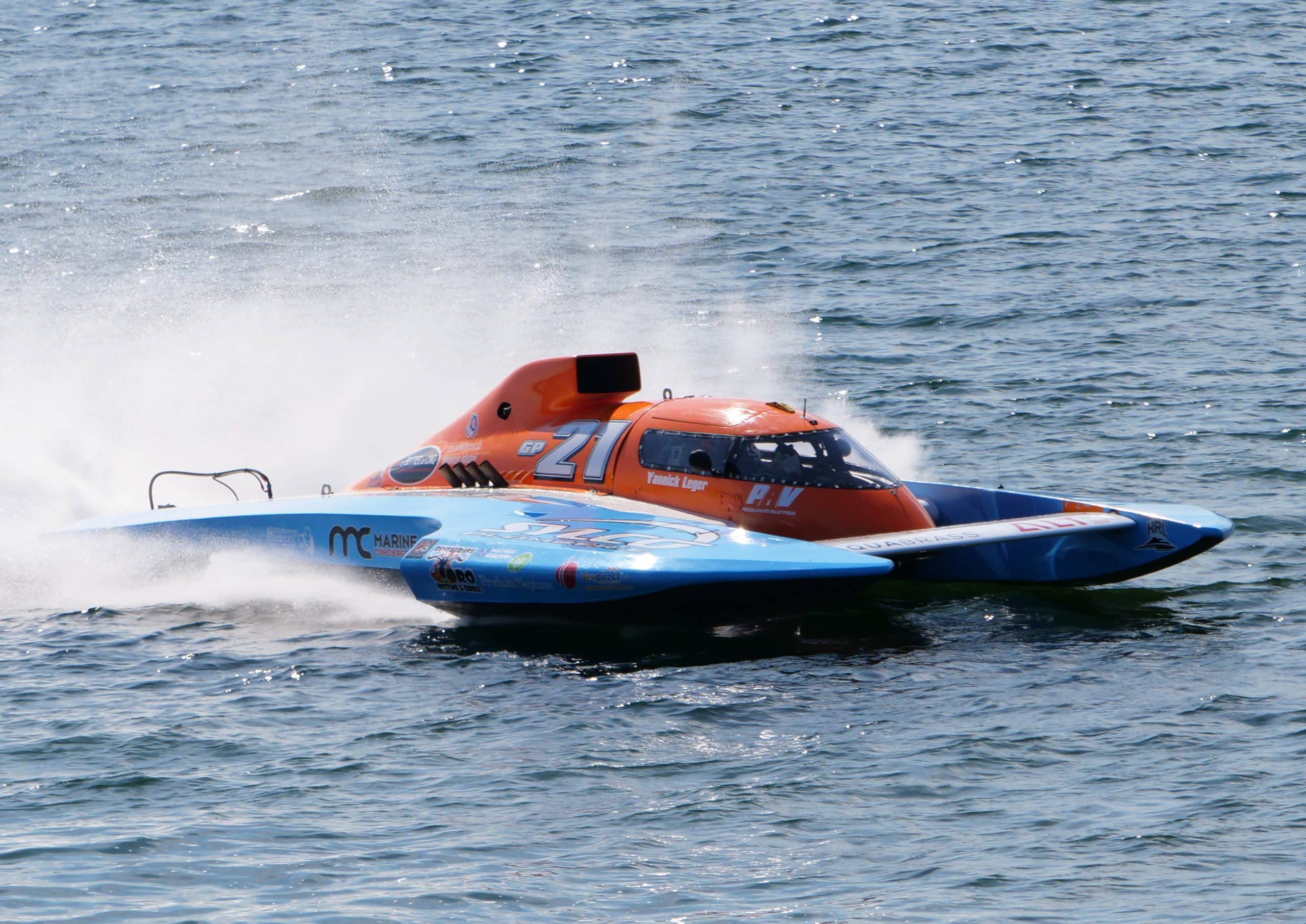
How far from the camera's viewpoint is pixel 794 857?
767 cm

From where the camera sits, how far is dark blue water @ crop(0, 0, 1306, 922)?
7852mm

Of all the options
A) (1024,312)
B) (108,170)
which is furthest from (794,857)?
(108,170)

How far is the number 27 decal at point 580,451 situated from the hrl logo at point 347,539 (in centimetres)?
147

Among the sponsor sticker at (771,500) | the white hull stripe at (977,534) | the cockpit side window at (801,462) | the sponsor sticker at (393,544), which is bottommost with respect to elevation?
the white hull stripe at (977,534)

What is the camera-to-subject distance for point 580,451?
1265 cm

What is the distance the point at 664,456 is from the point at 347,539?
2.70m

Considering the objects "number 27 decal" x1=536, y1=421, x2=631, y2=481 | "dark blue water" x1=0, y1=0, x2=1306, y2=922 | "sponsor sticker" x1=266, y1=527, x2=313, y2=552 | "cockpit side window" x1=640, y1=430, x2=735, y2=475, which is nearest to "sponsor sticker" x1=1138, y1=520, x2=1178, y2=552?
"dark blue water" x1=0, y1=0, x2=1306, y2=922

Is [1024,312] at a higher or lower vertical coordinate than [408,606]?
higher

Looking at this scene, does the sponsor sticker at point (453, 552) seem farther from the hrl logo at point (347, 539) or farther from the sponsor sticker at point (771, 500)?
the sponsor sticker at point (771, 500)

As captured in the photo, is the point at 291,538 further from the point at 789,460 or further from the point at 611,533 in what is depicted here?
the point at 789,460

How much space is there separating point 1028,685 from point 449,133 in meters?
23.3

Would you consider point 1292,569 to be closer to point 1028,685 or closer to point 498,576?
point 1028,685

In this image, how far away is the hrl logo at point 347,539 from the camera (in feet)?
41.5

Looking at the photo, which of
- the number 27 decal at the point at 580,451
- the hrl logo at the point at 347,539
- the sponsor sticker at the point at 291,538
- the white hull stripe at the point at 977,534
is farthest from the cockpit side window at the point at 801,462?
the sponsor sticker at the point at 291,538
